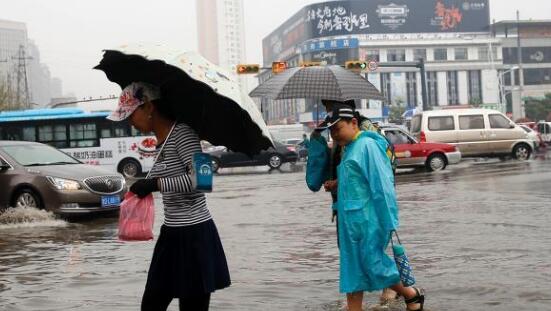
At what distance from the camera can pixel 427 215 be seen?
37.6 feet

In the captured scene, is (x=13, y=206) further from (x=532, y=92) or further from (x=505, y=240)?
(x=532, y=92)

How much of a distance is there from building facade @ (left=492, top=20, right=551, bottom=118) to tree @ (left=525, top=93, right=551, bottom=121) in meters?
13.2

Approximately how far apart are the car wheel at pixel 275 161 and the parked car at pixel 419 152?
984 centimetres

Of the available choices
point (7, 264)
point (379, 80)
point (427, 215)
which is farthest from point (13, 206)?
point (379, 80)

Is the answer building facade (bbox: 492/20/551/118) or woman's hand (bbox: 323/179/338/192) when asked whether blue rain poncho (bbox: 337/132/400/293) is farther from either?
building facade (bbox: 492/20/551/118)

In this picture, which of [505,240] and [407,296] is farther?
[505,240]

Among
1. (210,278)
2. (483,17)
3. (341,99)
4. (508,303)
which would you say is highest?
(483,17)

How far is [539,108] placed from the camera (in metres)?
96.2

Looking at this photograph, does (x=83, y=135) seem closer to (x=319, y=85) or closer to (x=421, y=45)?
(x=319, y=85)

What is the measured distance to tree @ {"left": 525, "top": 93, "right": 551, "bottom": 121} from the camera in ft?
314

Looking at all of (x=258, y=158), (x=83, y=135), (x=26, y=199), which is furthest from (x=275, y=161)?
(x=26, y=199)

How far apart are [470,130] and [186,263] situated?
21.8m

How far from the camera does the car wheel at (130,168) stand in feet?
91.7

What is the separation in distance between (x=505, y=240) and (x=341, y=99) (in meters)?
4.19
